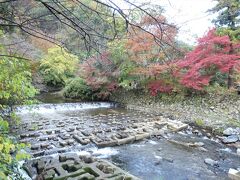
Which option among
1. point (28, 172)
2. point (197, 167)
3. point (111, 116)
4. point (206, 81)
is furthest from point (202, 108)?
point (28, 172)

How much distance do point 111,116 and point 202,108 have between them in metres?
4.11

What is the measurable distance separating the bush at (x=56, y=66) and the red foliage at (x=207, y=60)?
31.4 ft

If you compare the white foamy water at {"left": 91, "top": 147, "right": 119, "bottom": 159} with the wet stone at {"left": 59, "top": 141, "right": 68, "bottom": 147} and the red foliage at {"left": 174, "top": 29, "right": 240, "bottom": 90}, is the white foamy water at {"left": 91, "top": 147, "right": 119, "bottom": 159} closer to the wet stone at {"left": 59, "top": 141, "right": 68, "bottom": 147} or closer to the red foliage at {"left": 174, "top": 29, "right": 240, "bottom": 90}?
the wet stone at {"left": 59, "top": 141, "right": 68, "bottom": 147}

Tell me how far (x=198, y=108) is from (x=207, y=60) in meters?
2.19

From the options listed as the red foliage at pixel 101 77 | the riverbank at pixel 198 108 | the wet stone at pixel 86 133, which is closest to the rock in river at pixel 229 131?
the riverbank at pixel 198 108

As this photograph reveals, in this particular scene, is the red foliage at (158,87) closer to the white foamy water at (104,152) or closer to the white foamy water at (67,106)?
the white foamy water at (67,106)

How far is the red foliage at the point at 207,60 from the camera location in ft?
33.1

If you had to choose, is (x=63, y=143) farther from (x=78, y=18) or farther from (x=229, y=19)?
(x=229, y=19)

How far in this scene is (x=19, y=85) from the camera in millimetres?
2971

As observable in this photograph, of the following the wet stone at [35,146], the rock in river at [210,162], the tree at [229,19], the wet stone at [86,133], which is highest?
the tree at [229,19]

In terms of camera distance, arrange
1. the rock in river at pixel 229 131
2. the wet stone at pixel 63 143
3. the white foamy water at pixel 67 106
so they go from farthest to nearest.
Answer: the white foamy water at pixel 67 106 → the rock in river at pixel 229 131 → the wet stone at pixel 63 143

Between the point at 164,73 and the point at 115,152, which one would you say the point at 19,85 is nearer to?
the point at 115,152

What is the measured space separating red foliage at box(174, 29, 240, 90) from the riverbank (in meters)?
0.85

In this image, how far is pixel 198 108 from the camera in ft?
35.3
